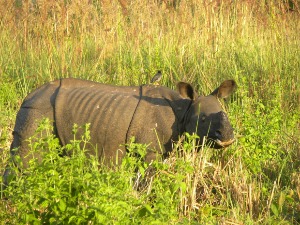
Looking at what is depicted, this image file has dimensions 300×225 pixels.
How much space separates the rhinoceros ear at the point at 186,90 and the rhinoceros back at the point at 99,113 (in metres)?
0.40

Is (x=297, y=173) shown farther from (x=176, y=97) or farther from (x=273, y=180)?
(x=176, y=97)

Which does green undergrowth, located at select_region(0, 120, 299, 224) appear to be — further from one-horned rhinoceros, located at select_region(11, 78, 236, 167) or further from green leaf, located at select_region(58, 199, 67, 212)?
one-horned rhinoceros, located at select_region(11, 78, 236, 167)

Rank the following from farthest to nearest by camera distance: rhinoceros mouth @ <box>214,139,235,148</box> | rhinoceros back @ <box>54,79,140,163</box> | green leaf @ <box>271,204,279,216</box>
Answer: rhinoceros back @ <box>54,79,140,163</box> < rhinoceros mouth @ <box>214,139,235,148</box> < green leaf @ <box>271,204,279,216</box>

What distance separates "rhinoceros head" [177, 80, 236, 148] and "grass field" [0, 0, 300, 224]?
0.50ft

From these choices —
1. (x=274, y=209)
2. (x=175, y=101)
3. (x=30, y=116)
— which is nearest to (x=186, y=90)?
(x=175, y=101)

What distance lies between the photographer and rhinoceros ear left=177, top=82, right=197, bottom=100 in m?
6.86

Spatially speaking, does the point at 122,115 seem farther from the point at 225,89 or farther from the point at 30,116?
the point at 225,89

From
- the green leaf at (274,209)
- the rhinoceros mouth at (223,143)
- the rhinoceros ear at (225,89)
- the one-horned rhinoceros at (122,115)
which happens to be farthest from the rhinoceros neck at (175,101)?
the green leaf at (274,209)

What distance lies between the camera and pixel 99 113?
689 cm

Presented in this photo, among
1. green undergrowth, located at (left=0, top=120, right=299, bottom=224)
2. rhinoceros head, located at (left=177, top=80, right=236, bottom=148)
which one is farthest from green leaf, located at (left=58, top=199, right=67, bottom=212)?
rhinoceros head, located at (left=177, top=80, right=236, bottom=148)

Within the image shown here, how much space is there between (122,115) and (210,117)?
79 centimetres

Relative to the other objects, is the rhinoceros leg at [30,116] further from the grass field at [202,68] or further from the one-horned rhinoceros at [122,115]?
the grass field at [202,68]

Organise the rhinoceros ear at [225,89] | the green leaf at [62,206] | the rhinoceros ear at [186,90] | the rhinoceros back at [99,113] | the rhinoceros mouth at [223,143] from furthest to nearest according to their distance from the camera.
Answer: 1. the rhinoceros ear at [225,89]
2. the rhinoceros ear at [186,90]
3. the rhinoceros back at [99,113]
4. the rhinoceros mouth at [223,143]
5. the green leaf at [62,206]

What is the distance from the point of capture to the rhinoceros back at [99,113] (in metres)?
6.73
